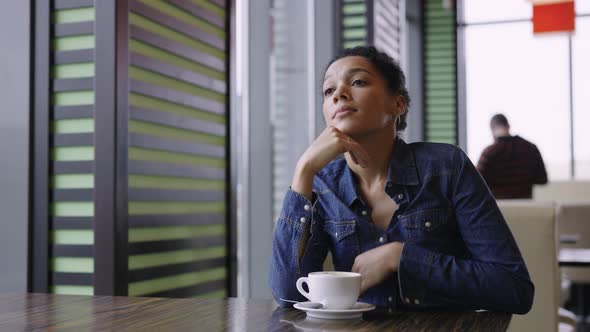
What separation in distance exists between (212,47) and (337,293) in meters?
2.12

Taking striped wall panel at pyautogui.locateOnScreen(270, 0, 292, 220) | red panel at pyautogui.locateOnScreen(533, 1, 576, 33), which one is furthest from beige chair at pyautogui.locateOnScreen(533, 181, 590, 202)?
striped wall panel at pyautogui.locateOnScreen(270, 0, 292, 220)

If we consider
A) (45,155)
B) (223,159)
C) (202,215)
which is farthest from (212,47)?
(45,155)

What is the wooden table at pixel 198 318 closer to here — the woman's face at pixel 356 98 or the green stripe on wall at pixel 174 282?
the woman's face at pixel 356 98

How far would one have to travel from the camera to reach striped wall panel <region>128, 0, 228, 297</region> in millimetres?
2484

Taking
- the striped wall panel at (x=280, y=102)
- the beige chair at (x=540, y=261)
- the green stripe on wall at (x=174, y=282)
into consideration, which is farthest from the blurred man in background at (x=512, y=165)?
the beige chair at (x=540, y=261)

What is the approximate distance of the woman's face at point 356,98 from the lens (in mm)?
1568

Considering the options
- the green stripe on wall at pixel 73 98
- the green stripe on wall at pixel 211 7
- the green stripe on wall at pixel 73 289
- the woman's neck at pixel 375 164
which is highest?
the green stripe on wall at pixel 211 7

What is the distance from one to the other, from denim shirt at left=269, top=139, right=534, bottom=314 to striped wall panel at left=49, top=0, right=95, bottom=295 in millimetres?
1043

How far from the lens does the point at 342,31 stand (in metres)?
4.43

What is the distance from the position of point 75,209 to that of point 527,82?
20.9 ft

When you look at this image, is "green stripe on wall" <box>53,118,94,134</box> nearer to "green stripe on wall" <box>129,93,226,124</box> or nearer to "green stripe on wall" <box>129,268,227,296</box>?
"green stripe on wall" <box>129,93,226,124</box>

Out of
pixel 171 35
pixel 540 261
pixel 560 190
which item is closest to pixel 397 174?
pixel 540 261

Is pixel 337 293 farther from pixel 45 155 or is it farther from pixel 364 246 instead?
pixel 45 155

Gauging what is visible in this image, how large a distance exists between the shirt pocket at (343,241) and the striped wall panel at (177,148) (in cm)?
106
